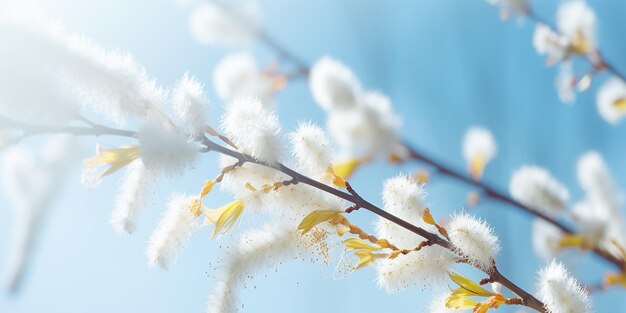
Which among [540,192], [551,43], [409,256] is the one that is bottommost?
[409,256]

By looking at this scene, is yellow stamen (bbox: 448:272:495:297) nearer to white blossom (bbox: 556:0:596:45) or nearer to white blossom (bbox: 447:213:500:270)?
white blossom (bbox: 447:213:500:270)

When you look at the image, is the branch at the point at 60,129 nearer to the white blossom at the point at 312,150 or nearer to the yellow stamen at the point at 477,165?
the white blossom at the point at 312,150

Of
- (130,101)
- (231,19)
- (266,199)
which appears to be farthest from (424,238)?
(231,19)

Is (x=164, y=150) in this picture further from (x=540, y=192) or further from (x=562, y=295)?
(x=540, y=192)

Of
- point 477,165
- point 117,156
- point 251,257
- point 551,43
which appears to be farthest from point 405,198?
point 551,43

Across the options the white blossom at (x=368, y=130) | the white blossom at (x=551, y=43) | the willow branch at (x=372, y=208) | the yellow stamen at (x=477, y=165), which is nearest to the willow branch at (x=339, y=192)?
the willow branch at (x=372, y=208)

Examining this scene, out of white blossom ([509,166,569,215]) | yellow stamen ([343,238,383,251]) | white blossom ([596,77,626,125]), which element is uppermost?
white blossom ([596,77,626,125])

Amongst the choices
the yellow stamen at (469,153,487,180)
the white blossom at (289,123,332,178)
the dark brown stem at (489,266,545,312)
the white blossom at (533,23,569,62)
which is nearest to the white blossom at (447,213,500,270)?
the dark brown stem at (489,266,545,312)
